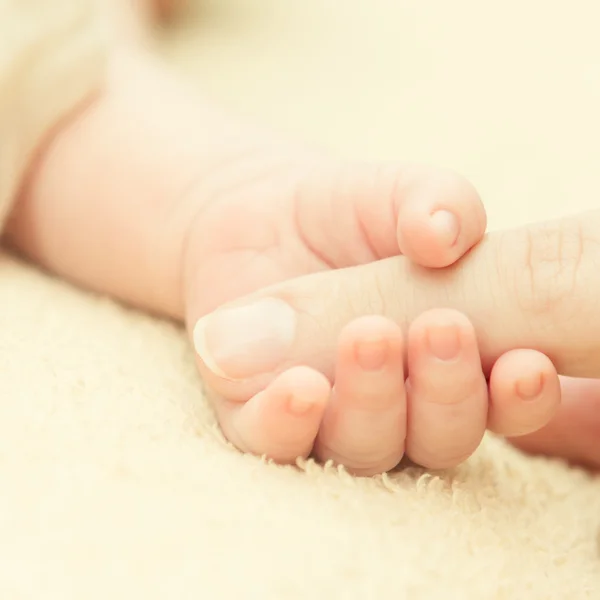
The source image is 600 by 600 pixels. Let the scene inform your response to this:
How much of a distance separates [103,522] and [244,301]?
0.18m

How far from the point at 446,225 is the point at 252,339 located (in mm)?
129

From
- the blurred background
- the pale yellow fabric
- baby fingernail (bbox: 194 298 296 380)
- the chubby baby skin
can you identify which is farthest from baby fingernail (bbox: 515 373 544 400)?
the pale yellow fabric

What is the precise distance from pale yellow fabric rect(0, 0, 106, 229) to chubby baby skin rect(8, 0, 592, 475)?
23 millimetres

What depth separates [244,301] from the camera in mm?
548

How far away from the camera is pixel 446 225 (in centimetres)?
49

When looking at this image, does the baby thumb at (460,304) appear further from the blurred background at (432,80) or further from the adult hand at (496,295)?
the blurred background at (432,80)

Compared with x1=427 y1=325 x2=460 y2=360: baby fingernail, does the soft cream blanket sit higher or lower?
lower

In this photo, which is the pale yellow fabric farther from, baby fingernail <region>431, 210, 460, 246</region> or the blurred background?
baby fingernail <region>431, 210, 460, 246</region>

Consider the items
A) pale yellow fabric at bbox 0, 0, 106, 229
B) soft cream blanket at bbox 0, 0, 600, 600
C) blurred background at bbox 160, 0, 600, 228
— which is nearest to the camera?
soft cream blanket at bbox 0, 0, 600, 600

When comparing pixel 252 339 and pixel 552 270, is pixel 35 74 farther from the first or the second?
pixel 552 270

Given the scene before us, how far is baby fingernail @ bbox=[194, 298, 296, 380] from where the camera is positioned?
20.7 inches

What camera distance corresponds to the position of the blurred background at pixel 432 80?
0.87 metres

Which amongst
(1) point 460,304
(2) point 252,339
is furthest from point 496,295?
(2) point 252,339

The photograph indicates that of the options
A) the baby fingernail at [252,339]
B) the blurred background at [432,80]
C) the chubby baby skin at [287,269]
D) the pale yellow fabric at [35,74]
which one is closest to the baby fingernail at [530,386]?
the chubby baby skin at [287,269]
